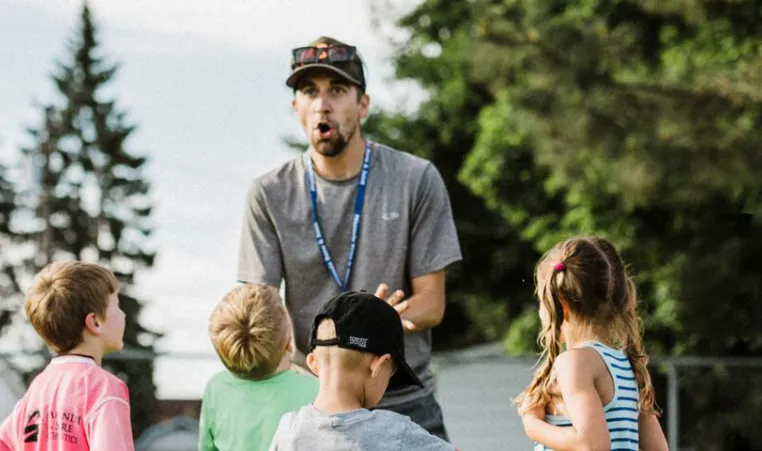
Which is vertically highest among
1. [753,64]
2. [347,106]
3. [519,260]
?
[753,64]

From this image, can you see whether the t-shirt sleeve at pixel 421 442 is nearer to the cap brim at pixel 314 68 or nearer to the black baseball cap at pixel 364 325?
the black baseball cap at pixel 364 325

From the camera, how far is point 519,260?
24781 mm

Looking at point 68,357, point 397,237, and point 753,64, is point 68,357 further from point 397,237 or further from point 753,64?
point 753,64

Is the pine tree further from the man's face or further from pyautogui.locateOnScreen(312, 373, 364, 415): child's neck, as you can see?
pyautogui.locateOnScreen(312, 373, 364, 415): child's neck

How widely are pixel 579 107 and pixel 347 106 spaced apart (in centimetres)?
816

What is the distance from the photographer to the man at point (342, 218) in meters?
4.92

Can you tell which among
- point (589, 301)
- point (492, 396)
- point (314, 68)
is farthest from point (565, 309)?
point (492, 396)

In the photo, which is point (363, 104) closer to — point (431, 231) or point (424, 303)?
point (431, 231)

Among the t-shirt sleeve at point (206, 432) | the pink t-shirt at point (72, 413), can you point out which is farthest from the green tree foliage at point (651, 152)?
the pink t-shirt at point (72, 413)

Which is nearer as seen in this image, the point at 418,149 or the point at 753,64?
the point at 753,64

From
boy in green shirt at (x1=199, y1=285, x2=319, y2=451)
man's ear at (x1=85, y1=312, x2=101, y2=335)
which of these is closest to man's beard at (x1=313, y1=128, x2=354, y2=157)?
boy in green shirt at (x1=199, y1=285, x2=319, y2=451)

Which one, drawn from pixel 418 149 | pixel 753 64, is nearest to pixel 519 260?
pixel 418 149

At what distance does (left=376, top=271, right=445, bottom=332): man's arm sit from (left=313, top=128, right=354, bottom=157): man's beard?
1.89ft

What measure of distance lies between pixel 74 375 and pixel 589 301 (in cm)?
167
